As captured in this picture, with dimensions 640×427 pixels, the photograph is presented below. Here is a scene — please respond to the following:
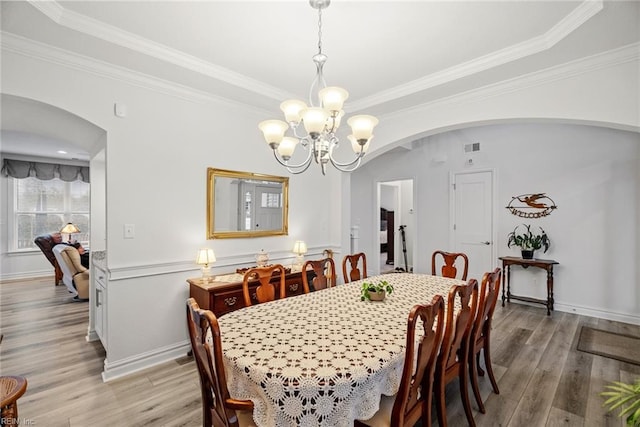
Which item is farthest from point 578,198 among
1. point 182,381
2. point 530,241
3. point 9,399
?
point 9,399

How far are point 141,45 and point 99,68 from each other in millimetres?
502

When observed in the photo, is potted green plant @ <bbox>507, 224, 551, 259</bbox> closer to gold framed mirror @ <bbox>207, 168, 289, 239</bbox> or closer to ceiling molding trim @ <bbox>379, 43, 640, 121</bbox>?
ceiling molding trim @ <bbox>379, 43, 640, 121</bbox>

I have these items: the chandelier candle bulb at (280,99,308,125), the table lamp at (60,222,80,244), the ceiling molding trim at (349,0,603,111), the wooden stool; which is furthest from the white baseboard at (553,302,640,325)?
the table lamp at (60,222,80,244)

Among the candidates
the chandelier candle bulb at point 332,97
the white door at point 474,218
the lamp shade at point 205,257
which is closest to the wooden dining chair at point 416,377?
the chandelier candle bulb at point 332,97

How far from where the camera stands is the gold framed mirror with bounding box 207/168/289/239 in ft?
10.7

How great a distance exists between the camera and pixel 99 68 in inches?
100.0

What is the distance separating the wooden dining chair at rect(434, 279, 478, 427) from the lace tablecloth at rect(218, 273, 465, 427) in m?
0.26

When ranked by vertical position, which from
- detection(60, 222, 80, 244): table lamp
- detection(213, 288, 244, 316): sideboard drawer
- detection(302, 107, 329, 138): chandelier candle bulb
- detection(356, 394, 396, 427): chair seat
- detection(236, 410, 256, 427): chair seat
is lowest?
detection(356, 394, 396, 427): chair seat

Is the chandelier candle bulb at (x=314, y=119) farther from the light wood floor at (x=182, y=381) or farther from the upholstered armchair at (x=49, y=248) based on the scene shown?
the upholstered armchair at (x=49, y=248)

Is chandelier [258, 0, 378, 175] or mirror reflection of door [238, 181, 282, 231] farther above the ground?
chandelier [258, 0, 378, 175]

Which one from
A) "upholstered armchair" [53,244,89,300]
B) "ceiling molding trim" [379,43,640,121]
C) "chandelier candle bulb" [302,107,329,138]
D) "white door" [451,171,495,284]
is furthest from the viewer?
"white door" [451,171,495,284]

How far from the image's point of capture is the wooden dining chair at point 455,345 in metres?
1.70

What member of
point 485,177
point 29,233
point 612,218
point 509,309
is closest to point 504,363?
point 509,309

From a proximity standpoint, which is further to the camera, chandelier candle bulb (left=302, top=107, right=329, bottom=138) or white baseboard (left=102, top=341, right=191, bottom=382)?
white baseboard (left=102, top=341, right=191, bottom=382)
